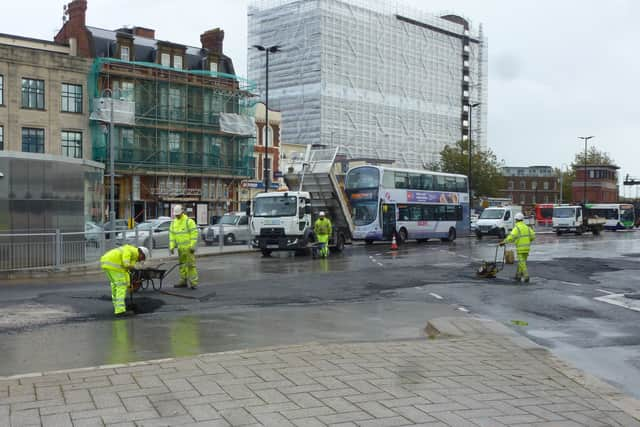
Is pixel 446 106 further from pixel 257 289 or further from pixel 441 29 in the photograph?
pixel 257 289

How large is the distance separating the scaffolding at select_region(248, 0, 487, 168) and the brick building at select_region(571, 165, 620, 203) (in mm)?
25360

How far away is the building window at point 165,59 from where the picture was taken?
5094cm

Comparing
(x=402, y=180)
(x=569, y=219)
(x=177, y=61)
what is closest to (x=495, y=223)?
(x=402, y=180)

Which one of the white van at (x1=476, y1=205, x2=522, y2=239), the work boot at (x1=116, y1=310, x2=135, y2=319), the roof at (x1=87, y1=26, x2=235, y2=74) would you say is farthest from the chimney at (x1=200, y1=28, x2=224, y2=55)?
the work boot at (x1=116, y1=310, x2=135, y2=319)

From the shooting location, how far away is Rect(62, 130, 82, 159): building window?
44.9m

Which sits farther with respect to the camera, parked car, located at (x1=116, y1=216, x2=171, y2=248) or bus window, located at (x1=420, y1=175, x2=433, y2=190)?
bus window, located at (x1=420, y1=175, x2=433, y2=190)

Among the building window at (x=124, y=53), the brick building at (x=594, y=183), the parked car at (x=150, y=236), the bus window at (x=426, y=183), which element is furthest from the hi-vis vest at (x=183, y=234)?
the brick building at (x=594, y=183)

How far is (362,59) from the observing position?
257 ft

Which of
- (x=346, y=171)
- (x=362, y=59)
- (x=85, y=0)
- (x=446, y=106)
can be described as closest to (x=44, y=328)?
(x=346, y=171)

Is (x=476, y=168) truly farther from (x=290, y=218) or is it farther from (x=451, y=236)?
(x=290, y=218)

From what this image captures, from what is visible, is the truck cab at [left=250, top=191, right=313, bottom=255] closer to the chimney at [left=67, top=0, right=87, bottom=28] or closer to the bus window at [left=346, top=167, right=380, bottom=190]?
the bus window at [left=346, top=167, right=380, bottom=190]

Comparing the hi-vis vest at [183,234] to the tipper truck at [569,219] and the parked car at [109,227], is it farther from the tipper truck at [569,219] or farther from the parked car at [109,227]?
the tipper truck at [569,219]

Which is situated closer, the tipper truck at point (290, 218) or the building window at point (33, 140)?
the tipper truck at point (290, 218)

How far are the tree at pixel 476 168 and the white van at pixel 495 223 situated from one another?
25.7 m
